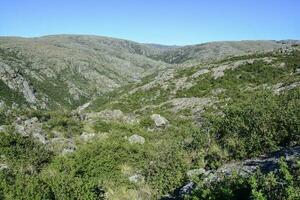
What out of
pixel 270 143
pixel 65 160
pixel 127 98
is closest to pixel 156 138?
pixel 65 160

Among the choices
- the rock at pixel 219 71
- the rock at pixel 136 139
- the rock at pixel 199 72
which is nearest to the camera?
the rock at pixel 136 139

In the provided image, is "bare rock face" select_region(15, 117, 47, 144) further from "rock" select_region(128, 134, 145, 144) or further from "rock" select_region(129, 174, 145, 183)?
"rock" select_region(129, 174, 145, 183)

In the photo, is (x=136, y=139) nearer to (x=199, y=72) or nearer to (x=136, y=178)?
(x=136, y=178)

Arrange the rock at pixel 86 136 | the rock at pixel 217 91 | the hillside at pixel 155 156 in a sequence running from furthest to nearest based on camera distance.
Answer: the rock at pixel 217 91 → the rock at pixel 86 136 → the hillside at pixel 155 156

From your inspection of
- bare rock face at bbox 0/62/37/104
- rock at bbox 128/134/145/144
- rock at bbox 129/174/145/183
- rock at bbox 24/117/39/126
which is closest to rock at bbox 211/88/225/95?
rock at bbox 128/134/145/144

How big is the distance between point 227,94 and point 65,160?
4141 cm

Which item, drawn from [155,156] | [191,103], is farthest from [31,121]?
[191,103]

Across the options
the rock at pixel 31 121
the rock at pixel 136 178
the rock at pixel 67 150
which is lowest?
the rock at pixel 67 150

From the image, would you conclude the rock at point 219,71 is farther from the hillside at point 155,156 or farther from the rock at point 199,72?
the hillside at point 155,156

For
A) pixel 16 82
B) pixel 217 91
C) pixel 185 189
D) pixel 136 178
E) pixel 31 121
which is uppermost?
pixel 185 189

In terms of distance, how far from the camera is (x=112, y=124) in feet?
151

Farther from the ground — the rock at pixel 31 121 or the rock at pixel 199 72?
the rock at pixel 199 72

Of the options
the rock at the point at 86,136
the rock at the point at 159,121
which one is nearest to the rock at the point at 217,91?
the rock at the point at 159,121

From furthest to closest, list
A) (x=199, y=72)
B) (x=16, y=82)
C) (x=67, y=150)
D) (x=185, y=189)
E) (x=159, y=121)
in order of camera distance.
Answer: (x=16, y=82) → (x=199, y=72) → (x=159, y=121) → (x=67, y=150) → (x=185, y=189)
